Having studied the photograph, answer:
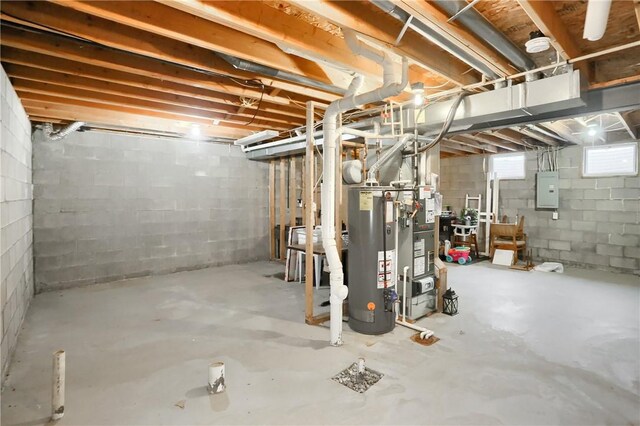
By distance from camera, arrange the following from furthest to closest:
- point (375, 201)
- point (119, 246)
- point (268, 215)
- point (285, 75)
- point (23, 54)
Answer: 1. point (268, 215)
2. point (119, 246)
3. point (375, 201)
4. point (285, 75)
5. point (23, 54)

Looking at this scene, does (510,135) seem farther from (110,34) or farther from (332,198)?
(110,34)

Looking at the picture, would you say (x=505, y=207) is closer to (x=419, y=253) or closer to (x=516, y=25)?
(x=419, y=253)

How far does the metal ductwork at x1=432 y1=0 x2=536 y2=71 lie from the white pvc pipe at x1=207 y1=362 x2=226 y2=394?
2.42 m

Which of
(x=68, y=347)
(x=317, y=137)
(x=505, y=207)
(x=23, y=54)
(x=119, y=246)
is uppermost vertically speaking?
(x=23, y=54)

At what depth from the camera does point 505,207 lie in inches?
264

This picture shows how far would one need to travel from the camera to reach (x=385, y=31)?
80.0 inches

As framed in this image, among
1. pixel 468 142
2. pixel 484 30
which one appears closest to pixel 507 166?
pixel 468 142

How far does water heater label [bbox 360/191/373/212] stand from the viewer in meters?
2.90

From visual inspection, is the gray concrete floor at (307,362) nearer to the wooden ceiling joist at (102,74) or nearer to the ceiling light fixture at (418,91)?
the ceiling light fixture at (418,91)

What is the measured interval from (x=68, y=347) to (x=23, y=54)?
232 centimetres

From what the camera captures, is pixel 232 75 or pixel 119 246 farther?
pixel 119 246

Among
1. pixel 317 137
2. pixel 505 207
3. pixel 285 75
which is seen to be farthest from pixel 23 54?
pixel 505 207

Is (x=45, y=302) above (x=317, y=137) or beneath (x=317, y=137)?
beneath

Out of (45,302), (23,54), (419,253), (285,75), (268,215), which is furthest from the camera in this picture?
(268,215)
